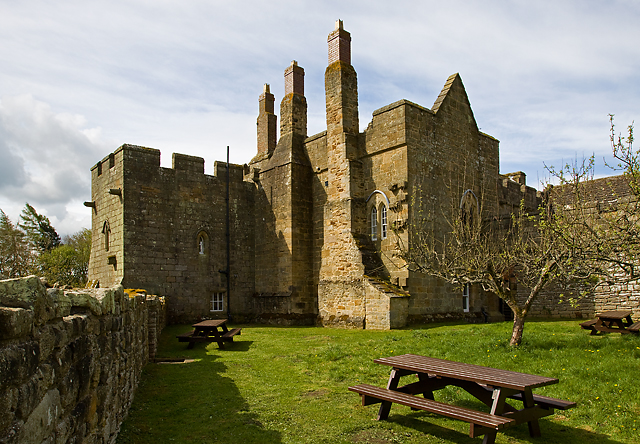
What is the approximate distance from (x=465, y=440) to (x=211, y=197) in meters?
17.7

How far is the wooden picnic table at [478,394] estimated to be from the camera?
564 centimetres

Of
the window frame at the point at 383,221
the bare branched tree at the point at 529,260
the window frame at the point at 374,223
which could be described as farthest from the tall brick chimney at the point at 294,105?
the bare branched tree at the point at 529,260

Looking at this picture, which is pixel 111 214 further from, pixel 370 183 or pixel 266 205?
pixel 370 183

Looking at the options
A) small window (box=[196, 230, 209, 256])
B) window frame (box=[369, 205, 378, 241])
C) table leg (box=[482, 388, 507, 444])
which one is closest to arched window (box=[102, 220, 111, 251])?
small window (box=[196, 230, 209, 256])

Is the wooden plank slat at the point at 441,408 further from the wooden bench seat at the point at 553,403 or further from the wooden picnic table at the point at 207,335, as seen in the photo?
the wooden picnic table at the point at 207,335

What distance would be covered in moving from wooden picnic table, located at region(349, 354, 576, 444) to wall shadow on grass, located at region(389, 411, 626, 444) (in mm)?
175

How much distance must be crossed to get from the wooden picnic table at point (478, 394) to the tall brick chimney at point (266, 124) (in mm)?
19283

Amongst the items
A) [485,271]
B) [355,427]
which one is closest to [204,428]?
[355,427]

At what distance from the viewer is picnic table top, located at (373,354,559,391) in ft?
19.0

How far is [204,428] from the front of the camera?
668cm

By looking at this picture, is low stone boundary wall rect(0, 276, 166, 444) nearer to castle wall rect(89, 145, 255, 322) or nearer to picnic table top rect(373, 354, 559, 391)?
picnic table top rect(373, 354, 559, 391)

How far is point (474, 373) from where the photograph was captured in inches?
251

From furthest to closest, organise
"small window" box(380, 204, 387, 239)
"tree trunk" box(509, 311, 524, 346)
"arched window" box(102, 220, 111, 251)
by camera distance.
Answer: "arched window" box(102, 220, 111, 251), "small window" box(380, 204, 387, 239), "tree trunk" box(509, 311, 524, 346)

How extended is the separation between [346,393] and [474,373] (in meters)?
2.69
